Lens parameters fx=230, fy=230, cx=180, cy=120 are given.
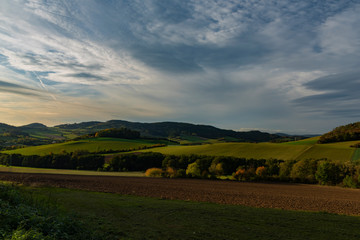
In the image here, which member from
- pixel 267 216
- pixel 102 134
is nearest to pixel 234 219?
pixel 267 216

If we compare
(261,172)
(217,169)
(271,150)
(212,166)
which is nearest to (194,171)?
(212,166)

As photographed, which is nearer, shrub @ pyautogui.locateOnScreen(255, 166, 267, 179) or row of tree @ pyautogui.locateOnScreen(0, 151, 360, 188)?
row of tree @ pyautogui.locateOnScreen(0, 151, 360, 188)

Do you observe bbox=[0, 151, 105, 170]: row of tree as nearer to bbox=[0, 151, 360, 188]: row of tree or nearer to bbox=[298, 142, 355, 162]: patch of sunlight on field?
bbox=[0, 151, 360, 188]: row of tree

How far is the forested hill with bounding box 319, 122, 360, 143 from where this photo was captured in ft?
277

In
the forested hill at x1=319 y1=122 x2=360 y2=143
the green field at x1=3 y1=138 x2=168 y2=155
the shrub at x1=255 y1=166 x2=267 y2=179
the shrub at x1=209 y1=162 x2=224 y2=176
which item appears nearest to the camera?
the shrub at x1=255 y1=166 x2=267 y2=179

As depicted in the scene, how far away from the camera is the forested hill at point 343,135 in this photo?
8456 centimetres

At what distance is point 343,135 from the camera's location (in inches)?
3391

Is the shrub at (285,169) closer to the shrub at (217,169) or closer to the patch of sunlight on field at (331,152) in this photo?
the patch of sunlight on field at (331,152)

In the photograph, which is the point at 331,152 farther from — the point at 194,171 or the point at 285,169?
the point at 194,171

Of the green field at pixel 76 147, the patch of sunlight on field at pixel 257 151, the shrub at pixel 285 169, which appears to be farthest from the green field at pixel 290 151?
the green field at pixel 76 147

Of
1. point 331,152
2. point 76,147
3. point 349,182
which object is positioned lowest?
point 349,182

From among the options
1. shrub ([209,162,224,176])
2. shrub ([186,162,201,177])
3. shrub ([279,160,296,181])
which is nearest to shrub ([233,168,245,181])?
shrub ([209,162,224,176])

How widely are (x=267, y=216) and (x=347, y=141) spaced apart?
84550 millimetres

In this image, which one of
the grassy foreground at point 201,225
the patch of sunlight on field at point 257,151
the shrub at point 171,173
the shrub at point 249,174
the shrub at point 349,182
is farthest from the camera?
the patch of sunlight on field at point 257,151
